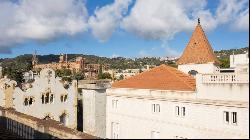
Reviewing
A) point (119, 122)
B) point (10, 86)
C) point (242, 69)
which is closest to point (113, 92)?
point (119, 122)

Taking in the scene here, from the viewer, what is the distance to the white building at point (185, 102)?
1953cm

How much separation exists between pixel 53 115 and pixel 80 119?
207 inches

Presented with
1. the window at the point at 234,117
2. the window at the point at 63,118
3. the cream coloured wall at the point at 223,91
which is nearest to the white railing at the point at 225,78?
the cream coloured wall at the point at 223,91

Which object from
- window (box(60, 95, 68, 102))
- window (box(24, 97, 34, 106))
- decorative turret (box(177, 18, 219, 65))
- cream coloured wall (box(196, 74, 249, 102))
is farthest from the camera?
window (box(60, 95, 68, 102))

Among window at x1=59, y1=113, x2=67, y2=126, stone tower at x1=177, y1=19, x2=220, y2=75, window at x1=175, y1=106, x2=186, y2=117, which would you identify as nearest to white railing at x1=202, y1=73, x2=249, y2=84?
window at x1=175, y1=106, x2=186, y2=117

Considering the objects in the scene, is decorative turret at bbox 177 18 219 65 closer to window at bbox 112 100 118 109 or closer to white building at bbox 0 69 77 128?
window at bbox 112 100 118 109

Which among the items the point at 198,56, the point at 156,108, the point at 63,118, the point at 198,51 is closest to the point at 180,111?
the point at 156,108

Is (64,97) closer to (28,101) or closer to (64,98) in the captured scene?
(64,98)

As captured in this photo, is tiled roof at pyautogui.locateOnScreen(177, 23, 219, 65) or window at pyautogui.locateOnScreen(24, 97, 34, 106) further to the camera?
window at pyautogui.locateOnScreen(24, 97, 34, 106)

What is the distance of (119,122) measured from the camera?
28.2 metres

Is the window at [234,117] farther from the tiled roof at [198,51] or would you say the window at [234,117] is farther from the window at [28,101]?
the window at [28,101]

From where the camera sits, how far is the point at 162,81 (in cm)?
2631

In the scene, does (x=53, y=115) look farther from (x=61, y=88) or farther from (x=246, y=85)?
(x=246, y=85)

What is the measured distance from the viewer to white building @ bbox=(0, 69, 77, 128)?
3014 centimetres
